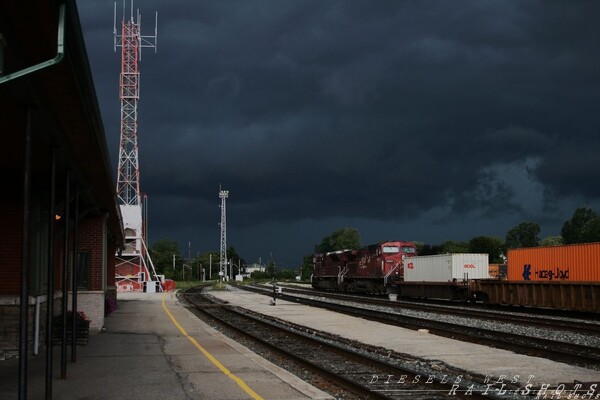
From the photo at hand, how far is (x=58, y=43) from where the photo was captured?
527 cm

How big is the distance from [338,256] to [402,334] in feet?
121

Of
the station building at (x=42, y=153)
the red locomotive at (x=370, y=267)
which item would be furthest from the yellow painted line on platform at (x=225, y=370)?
the red locomotive at (x=370, y=267)

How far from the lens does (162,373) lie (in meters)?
11.0

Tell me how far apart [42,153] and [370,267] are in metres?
39.0

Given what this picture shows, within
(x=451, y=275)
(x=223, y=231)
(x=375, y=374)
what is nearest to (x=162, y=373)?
(x=375, y=374)

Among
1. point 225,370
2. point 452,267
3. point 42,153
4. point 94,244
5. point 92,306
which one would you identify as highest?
point 42,153

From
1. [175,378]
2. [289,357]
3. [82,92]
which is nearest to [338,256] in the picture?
[289,357]

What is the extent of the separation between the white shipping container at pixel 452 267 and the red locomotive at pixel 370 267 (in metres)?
3.85

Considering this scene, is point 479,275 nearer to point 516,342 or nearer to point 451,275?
point 451,275

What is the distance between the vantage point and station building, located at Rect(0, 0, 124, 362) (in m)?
5.41

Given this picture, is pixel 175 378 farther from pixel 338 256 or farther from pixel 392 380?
pixel 338 256

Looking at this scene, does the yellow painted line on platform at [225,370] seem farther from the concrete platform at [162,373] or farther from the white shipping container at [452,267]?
the white shipping container at [452,267]

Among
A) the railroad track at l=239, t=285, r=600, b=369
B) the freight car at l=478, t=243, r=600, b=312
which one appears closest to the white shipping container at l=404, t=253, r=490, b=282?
the freight car at l=478, t=243, r=600, b=312

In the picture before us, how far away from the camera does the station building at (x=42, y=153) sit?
5.41 m
